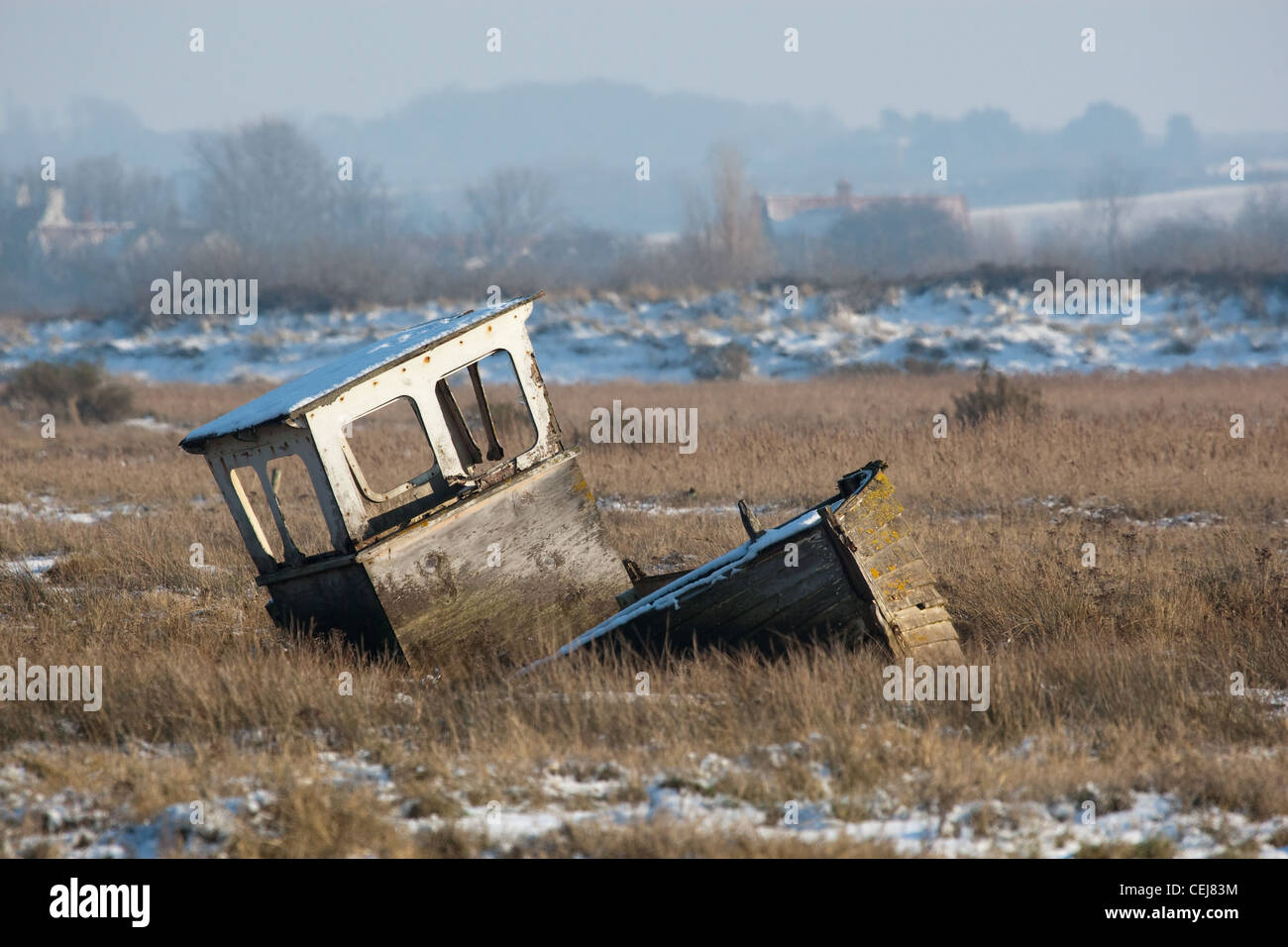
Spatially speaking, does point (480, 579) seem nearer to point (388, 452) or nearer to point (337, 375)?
point (337, 375)

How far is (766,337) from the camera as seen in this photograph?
3275 centimetres

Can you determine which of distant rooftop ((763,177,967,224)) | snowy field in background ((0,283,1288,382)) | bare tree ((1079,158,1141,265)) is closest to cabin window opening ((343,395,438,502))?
snowy field in background ((0,283,1288,382))

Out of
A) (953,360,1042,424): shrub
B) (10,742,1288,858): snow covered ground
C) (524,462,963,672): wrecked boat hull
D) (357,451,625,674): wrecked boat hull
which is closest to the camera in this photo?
(10,742,1288,858): snow covered ground

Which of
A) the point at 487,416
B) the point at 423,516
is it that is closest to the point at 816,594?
the point at 423,516

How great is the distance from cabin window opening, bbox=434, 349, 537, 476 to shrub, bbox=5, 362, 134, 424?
6563mm

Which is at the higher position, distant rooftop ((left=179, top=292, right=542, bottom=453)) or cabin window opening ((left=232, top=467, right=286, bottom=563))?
distant rooftop ((left=179, top=292, right=542, bottom=453))

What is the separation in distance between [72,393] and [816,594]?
20.6 meters

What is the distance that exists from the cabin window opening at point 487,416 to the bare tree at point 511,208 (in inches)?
2038

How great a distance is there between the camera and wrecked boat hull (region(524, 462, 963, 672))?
5.63 m

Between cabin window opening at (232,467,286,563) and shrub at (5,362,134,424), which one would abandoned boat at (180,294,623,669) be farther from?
shrub at (5,362,134,424)

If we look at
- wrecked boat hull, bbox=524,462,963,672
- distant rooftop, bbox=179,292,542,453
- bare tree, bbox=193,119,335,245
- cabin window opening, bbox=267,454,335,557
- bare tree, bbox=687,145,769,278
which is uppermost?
bare tree, bbox=193,119,335,245

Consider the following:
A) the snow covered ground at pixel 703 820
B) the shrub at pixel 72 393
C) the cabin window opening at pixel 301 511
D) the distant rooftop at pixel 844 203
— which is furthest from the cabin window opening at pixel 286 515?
the distant rooftop at pixel 844 203

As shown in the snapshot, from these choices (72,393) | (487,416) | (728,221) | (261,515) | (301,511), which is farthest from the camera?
(728,221)

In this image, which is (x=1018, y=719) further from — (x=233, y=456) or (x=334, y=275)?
(x=334, y=275)
